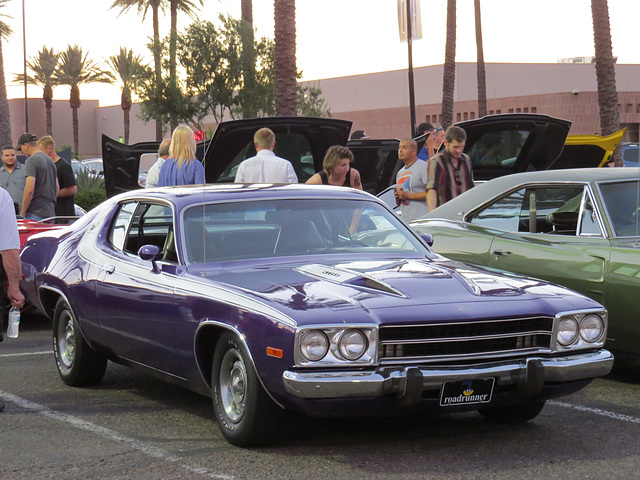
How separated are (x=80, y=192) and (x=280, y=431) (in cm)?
2085

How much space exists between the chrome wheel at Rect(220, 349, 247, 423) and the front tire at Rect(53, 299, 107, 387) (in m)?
1.85

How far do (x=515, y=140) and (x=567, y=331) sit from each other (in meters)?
6.41

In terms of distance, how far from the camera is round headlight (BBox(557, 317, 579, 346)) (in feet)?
17.9

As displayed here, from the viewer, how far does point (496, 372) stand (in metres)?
5.20

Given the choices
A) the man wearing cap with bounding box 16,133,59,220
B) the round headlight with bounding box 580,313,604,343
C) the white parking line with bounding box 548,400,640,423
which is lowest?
the white parking line with bounding box 548,400,640,423

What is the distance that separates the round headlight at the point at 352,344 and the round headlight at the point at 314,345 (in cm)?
7

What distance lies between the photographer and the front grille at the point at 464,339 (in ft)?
16.8

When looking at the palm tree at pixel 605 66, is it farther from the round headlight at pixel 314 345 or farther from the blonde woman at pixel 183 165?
the round headlight at pixel 314 345

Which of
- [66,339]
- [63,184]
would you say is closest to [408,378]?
[66,339]

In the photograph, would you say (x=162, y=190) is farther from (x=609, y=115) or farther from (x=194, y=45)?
(x=194, y=45)

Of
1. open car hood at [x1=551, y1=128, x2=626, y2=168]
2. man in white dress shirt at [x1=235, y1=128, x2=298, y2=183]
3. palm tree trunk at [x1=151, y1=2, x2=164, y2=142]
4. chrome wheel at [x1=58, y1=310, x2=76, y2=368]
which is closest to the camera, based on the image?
chrome wheel at [x1=58, y1=310, x2=76, y2=368]

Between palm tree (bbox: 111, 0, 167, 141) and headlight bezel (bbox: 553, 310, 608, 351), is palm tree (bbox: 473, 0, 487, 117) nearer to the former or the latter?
palm tree (bbox: 111, 0, 167, 141)

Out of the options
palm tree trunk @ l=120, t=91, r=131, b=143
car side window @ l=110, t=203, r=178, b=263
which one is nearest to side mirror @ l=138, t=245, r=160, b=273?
car side window @ l=110, t=203, r=178, b=263

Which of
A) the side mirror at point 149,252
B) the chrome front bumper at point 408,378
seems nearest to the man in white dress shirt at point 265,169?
the side mirror at point 149,252
